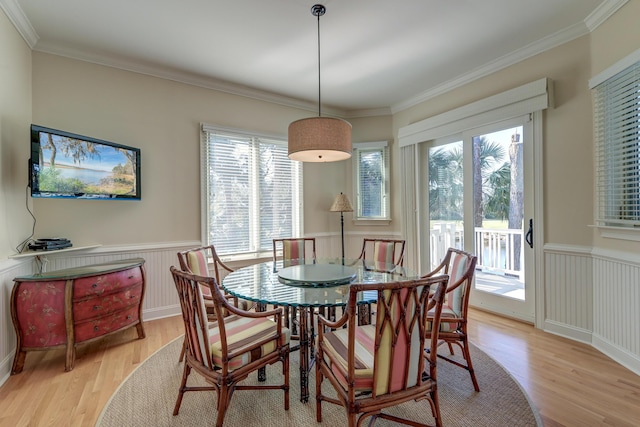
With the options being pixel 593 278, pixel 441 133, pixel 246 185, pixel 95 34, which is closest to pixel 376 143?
pixel 441 133

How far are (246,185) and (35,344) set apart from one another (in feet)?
8.41

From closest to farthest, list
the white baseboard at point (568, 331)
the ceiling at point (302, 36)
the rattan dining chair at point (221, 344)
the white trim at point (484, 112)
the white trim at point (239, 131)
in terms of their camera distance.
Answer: the rattan dining chair at point (221, 344) → the ceiling at point (302, 36) → the white baseboard at point (568, 331) → the white trim at point (484, 112) → the white trim at point (239, 131)

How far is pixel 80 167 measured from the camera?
285 cm

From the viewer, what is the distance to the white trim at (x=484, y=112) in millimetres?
2984

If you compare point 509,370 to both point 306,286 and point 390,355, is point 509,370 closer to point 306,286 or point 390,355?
point 390,355

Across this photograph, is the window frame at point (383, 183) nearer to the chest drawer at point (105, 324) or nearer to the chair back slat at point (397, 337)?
the chest drawer at point (105, 324)

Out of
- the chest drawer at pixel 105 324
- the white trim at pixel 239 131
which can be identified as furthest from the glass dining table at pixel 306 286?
the white trim at pixel 239 131

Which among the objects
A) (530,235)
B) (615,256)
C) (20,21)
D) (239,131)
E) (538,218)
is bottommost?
(615,256)

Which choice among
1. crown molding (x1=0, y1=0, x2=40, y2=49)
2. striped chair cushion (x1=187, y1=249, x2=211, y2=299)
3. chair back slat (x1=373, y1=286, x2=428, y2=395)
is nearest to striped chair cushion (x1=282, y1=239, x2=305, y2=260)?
striped chair cushion (x1=187, y1=249, x2=211, y2=299)

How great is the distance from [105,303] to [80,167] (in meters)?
1.32

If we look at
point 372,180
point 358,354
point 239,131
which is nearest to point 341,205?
point 372,180

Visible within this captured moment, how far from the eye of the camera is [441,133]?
3969 mm

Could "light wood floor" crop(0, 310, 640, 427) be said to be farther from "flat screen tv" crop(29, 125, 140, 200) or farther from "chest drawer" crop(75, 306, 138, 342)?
"flat screen tv" crop(29, 125, 140, 200)

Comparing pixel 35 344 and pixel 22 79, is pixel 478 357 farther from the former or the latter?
pixel 22 79
